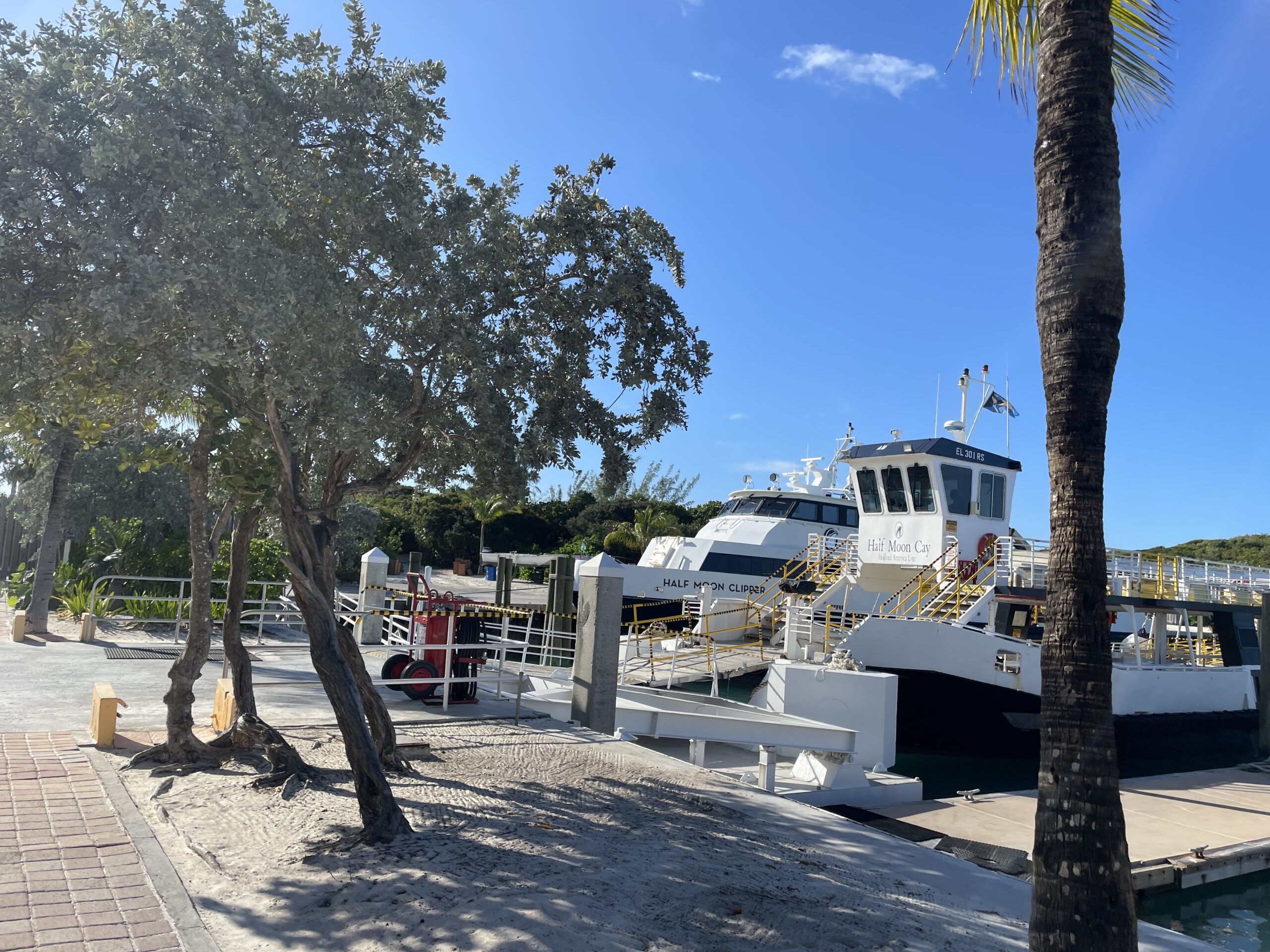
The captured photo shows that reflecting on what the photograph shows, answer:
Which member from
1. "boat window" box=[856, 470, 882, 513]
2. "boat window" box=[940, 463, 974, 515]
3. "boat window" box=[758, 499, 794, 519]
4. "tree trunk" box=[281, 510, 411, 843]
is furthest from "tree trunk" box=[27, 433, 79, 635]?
"boat window" box=[758, 499, 794, 519]

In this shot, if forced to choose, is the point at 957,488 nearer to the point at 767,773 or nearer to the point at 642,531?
the point at 767,773

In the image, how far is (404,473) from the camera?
8469 mm

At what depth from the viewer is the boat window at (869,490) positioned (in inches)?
784

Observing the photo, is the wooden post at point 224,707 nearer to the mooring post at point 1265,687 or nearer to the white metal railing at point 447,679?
the white metal railing at point 447,679

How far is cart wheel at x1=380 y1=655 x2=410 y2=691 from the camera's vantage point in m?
12.2

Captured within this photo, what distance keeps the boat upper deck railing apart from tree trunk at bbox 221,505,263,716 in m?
13.4

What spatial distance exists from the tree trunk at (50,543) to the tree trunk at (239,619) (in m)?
9.15

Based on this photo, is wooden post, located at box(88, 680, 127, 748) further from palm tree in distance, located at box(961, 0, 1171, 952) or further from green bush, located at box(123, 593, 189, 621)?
green bush, located at box(123, 593, 189, 621)

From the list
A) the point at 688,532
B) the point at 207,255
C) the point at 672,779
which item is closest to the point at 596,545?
the point at 688,532

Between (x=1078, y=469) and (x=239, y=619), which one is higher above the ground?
(x=1078, y=469)

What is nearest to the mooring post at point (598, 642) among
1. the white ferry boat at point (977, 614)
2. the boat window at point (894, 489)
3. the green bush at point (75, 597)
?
the white ferry boat at point (977, 614)

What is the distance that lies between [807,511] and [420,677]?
21.0 meters

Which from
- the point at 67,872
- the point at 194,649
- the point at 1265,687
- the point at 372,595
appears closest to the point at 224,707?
the point at 194,649

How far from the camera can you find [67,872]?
17.2 feet
